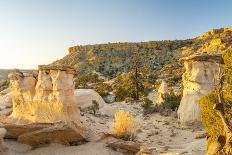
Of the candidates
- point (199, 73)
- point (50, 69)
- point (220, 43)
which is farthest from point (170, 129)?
point (220, 43)

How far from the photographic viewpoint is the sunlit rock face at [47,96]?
1577 centimetres

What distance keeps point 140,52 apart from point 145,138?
243ft

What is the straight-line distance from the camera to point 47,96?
1623cm

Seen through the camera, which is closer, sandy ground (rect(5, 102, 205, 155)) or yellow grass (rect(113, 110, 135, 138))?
sandy ground (rect(5, 102, 205, 155))

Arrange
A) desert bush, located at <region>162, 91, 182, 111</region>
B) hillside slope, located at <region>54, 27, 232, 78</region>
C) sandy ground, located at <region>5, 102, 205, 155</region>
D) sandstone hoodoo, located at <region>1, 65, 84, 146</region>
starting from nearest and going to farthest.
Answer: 1. sandy ground, located at <region>5, 102, 205, 155</region>
2. sandstone hoodoo, located at <region>1, 65, 84, 146</region>
3. desert bush, located at <region>162, 91, 182, 111</region>
4. hillside slope, located at <region>54, 27, 232, 78</region>

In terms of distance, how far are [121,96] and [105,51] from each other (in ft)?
216

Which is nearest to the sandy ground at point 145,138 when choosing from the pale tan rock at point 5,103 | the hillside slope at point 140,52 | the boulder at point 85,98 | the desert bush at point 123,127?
the desert bush at point 123,127

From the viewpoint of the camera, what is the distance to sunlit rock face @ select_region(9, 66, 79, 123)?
1577 cm

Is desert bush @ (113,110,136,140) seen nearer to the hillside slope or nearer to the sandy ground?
the sandy ground

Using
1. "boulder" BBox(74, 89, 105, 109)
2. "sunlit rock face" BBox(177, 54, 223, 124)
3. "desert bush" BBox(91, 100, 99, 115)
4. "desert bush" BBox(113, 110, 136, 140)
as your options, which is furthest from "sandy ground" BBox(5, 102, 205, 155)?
"boulder" BBox(74, 89, 105, 109)

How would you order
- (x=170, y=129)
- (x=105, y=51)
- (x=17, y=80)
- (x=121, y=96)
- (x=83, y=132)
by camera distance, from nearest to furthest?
(x=83, y=132) → (x=17, y=80) → (x=170, y=129) → (x=121, y=96) → (x=105, y=51)

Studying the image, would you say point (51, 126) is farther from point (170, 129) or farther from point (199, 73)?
Result: point (199, 73)

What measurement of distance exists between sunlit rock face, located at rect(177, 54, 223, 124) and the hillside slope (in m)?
50.2

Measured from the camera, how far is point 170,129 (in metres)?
19.2
